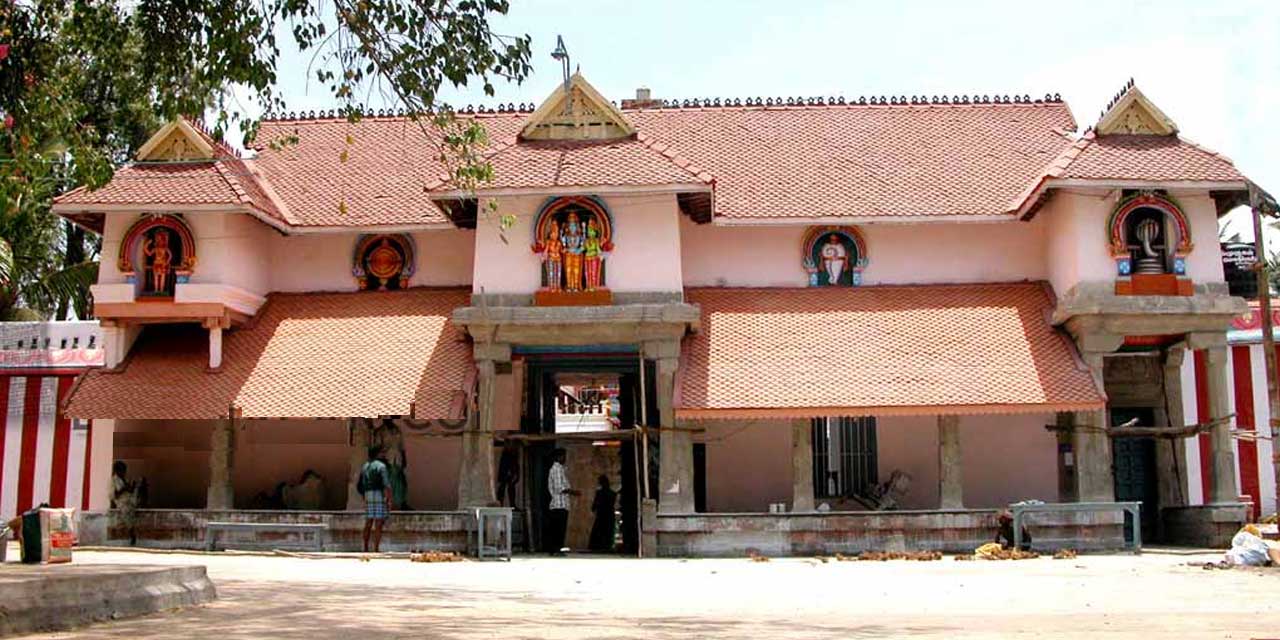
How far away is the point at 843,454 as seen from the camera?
22906mm

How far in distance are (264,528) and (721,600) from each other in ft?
32.0

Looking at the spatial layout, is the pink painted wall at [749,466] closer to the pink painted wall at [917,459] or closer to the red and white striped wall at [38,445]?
the pink painted wall at [917,459]

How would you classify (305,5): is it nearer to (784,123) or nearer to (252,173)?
(252,173)

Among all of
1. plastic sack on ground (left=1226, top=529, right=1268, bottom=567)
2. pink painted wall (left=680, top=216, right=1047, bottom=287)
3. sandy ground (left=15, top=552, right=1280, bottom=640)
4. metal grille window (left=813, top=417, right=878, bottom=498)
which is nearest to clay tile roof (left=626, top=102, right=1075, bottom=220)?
pink painted wall (left=680, top=216, right=1047, bottom=287)

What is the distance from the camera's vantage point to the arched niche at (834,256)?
22.7 meters

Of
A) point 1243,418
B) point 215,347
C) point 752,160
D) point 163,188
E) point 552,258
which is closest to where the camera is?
point 552,258

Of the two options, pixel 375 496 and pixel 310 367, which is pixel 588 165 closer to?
pixel 310 367

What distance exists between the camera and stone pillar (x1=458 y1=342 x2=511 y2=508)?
20406mm

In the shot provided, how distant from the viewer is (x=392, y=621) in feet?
33.6

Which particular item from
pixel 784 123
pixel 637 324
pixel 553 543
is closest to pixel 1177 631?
pixel 637 324

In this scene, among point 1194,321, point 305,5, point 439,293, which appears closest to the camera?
point 305,5

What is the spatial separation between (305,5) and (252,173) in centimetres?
1161

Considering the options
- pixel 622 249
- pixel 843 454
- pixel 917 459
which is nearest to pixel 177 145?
pixel 622 249

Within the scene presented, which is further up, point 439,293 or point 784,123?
point 784,123
